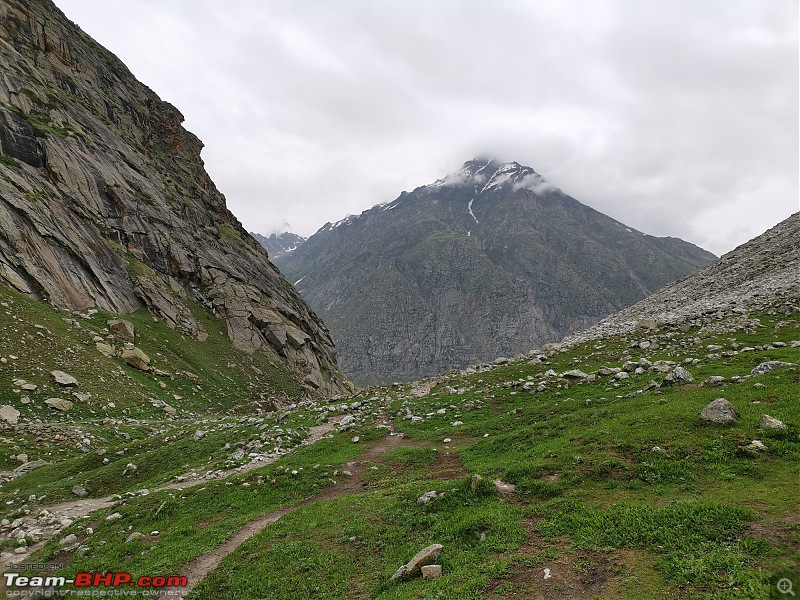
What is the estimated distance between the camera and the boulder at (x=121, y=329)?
4631cm

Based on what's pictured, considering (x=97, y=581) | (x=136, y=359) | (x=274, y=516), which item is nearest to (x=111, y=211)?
(x=136, y=359)

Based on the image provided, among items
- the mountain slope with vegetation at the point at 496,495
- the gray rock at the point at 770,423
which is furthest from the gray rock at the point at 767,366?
the gray rock at the point at 770,423

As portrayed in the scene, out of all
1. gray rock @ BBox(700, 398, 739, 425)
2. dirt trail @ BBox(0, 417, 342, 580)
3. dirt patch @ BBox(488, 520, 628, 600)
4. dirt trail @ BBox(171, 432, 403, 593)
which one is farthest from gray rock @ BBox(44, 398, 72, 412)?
gray rock @ BBox(700, 398, 739, 425)

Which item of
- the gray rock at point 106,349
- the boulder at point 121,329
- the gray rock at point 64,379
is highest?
the boulder at point 121,329

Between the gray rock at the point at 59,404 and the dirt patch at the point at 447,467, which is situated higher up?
the gray rock at the point at 59,404

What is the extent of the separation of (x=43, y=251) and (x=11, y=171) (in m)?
15.7

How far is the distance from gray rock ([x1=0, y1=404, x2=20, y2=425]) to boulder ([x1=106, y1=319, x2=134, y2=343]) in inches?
767

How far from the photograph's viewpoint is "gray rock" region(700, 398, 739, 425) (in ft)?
43.0

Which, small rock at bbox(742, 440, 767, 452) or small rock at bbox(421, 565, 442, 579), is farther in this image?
small rock at bbox(742, 440, 767, 452)

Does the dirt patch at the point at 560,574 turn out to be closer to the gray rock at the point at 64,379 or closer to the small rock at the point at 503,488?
the small rock at the point at 503,488

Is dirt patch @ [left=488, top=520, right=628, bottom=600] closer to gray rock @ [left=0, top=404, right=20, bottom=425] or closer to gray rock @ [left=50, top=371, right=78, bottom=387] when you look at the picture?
gray rock @ [left=0, top=404, right=20, bottom=425]

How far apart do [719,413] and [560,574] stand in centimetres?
931

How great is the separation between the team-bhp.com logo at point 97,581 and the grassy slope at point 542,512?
399 millimetres

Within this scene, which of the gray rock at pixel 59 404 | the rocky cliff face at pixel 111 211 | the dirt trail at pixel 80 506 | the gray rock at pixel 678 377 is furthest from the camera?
the rocky cliff face at pixel 111 211
